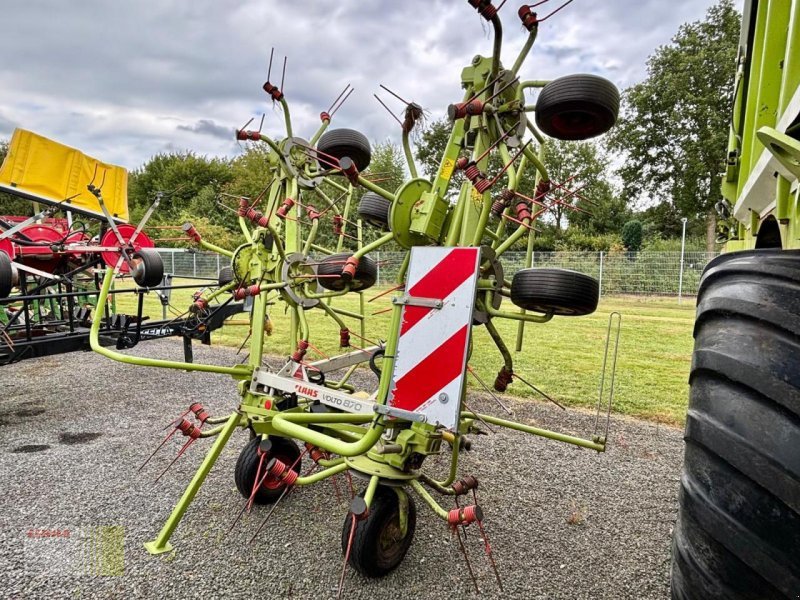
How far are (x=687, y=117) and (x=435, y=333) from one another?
28.5 meters

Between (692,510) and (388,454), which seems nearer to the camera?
(692,510)

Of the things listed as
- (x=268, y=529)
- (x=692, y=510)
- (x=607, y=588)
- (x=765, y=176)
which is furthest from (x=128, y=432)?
(x=765, y=176)

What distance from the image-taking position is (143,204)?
3516 centimetres

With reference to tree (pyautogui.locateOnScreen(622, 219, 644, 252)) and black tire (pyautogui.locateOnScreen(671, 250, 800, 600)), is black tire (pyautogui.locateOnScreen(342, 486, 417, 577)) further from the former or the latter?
tree (pyautogui.locateOnScreen(622, 219, 644, 252))

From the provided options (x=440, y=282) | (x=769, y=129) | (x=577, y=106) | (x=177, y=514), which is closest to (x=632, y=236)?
(x=577, y=106)

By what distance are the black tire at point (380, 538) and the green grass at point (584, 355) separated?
3.47 meters

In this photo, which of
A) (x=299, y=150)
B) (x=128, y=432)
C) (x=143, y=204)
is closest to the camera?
(x=299, y=150)

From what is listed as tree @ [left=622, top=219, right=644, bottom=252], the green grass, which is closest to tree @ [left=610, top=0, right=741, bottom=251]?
tree @ [left=622, top=219, right=644, bottom=252]

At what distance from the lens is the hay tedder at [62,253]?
13.7ft

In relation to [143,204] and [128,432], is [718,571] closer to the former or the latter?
[128,432]

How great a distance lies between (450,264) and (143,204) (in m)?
38.4

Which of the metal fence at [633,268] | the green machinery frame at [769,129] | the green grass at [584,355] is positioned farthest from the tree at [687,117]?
the green machinery frame at [769,129]

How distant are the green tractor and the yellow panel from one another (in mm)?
4751

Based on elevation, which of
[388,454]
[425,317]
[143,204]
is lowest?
[388,454]
